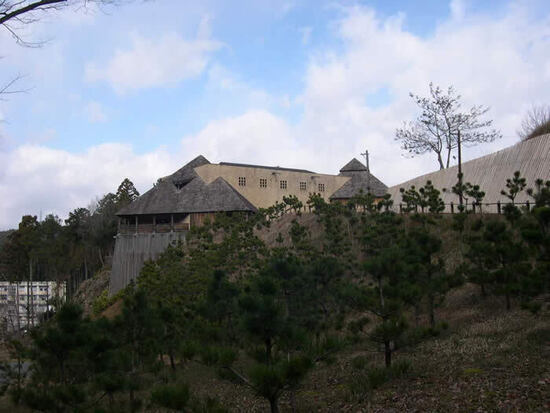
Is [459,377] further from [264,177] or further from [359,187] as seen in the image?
[359,187]

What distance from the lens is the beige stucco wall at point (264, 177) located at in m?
37.3

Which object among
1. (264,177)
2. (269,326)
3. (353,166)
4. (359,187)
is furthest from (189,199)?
(269,326)

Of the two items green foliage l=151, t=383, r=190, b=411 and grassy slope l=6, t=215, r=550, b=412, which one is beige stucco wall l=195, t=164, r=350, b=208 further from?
green foliage l=151, t=383, r=190, b=411

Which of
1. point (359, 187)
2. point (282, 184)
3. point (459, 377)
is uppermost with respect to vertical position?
point (282, 184)

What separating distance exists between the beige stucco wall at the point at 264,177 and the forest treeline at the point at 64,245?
15071mm

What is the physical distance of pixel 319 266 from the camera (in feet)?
37.9

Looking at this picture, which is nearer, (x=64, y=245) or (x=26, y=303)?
(x=64, y=245)

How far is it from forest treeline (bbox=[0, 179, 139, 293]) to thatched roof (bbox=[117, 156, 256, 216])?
12.7 meters

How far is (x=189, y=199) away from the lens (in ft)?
116

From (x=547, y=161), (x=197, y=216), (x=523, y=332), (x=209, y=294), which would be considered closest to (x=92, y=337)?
(x=209, y=294)

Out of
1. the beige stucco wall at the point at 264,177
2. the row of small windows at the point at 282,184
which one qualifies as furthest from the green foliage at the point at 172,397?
the row of small windows at the point at 282,184

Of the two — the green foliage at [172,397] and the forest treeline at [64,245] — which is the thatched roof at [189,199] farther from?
the green foliage at [172,397]

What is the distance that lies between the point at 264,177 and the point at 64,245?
2109 cm

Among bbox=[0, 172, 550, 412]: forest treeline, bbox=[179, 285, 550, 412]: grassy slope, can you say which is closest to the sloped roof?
bbox=[0, 172, 550, 412]: forest treeline
